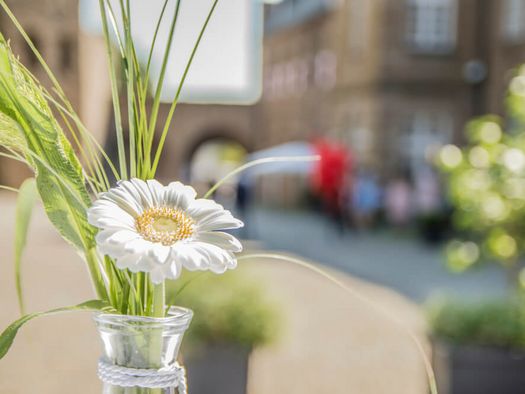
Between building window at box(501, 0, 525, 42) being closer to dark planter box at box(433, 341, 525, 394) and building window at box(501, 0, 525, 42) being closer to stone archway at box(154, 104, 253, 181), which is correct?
stone archway at box(154, 104, 253, 181)

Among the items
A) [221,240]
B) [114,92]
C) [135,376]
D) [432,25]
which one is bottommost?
[135,376]

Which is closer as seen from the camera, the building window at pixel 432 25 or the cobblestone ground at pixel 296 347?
the cobblestone ground at pixel 296 347

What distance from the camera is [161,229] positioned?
75 centimetres

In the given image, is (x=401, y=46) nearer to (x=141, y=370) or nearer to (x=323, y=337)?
(x=323, y=337)

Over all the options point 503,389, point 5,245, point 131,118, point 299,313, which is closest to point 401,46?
point 5,245

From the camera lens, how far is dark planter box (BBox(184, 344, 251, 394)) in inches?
136

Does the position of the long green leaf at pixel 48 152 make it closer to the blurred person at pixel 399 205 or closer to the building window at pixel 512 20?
the blurred person at pixel 399 205

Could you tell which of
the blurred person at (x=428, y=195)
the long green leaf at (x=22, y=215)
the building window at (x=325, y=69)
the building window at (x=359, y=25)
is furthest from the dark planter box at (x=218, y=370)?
the building window at (x=325, y=69)

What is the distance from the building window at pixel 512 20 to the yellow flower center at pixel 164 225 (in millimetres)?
18473

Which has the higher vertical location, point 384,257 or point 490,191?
point 490,191

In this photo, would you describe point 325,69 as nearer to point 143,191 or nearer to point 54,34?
point 54,34

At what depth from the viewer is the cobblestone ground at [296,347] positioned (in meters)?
4.82

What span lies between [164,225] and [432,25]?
66.1 feet

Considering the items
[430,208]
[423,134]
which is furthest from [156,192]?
[423,134]
